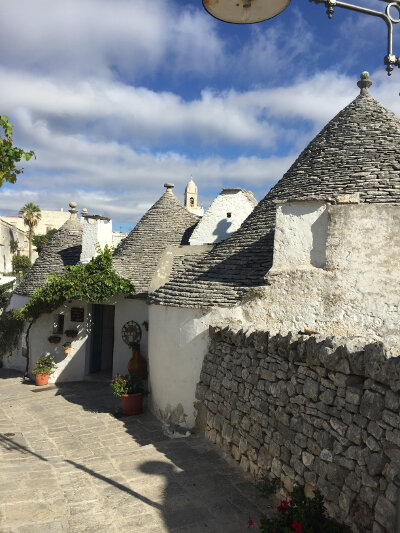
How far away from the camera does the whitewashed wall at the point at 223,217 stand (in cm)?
1470

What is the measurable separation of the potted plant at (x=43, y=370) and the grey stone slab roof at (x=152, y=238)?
362cm

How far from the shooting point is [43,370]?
44.0 feet

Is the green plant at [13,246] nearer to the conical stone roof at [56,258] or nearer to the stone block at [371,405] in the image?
the conical stone roof at [56,258]

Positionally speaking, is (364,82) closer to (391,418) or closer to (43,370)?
(391,418)

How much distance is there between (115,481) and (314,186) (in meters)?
6.56

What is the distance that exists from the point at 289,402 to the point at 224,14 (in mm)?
4229

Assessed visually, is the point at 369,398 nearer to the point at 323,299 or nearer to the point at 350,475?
the point at 350,475

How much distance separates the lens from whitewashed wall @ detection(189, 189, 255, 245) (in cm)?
1470

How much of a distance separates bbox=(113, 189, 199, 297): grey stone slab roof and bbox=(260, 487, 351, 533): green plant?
29.5ft

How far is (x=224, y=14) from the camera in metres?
4.06

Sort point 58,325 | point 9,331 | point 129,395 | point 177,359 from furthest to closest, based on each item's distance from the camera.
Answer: point 9,331 → point 58,325 → point 129,395 → point 177,359

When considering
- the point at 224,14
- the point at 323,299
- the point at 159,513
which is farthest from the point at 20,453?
the point at 224,14

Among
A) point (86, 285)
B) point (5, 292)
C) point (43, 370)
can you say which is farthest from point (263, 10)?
point (5, 292)


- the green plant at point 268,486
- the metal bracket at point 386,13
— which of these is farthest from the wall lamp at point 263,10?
the green plant at point 268,486
